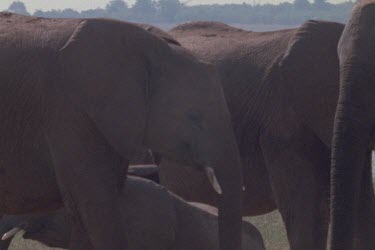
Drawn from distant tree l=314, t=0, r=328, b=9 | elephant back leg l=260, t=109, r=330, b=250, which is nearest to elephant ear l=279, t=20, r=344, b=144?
elephant back leg l=260, t=109, r=330, b=250

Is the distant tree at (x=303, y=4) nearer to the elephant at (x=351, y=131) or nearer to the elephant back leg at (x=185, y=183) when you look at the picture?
the elephant back leg at (x=185, y=183)

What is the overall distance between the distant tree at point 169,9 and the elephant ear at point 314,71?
72331mm

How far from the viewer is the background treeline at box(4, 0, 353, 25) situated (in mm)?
81650

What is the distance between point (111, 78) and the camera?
637 centimetres

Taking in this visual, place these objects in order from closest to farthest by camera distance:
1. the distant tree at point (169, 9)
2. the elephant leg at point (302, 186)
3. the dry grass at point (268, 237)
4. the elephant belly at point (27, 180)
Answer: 1. the elephant belly at point (27, 180)
2. the elephant leg at point (302, 186)
3. the dry grass at point (268, 237)
4. the distant tree at point (169, 9)

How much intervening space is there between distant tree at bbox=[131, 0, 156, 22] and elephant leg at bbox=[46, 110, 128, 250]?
75.8 metres

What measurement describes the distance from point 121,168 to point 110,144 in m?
0.21

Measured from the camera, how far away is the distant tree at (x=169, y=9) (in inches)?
3196

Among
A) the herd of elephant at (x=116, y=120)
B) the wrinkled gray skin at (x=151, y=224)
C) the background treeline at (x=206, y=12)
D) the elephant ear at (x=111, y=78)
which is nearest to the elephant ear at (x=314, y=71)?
the wrinkled gray skin at (x=151, y=224)

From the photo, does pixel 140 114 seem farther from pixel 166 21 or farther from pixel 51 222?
pixel 166 21

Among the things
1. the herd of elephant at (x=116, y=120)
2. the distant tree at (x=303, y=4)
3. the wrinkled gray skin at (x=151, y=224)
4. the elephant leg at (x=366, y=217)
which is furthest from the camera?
the distant tree at (x=303, y=4)

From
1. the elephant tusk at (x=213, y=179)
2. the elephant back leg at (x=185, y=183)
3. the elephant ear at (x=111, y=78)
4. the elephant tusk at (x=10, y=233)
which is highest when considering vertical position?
the elephant ear at (x=111, y=78)

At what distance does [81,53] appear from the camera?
6336mm

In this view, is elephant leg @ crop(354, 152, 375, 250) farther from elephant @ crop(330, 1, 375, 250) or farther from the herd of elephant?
elephant @ crop(330, 1, 375, 250)
